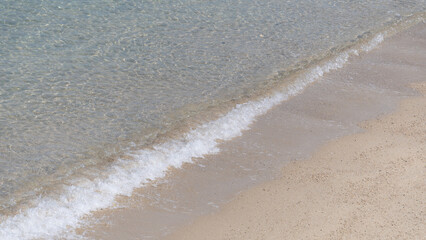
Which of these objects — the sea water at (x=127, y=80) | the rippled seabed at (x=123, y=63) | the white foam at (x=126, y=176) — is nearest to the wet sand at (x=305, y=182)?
the white foam at (x=126, y=176)

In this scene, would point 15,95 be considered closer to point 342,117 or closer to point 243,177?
point 243,177

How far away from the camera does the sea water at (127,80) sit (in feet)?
17.5

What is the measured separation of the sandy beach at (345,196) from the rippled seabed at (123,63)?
1.61 m

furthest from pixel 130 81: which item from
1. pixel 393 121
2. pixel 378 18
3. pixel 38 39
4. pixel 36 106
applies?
pixel 378 18

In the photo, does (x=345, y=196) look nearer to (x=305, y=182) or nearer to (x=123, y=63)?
(x=305, y=182)

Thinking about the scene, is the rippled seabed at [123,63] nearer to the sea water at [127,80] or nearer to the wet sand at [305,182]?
the sea water at [127,80]

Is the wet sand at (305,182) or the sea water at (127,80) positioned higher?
the sea water at (127,80)

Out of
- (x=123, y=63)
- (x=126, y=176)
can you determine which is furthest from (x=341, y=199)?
(x=123, y=63)

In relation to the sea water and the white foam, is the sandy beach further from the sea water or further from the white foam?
the sea water

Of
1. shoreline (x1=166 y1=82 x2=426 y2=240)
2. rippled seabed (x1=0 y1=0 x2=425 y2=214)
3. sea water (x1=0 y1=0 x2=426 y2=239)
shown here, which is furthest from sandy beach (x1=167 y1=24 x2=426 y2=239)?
rippled seabed (x1=0 y1=0 x2=425 y2=214)

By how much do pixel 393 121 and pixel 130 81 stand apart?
348cm

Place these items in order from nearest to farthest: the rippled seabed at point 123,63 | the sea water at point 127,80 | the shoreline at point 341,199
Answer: the shoreline at point 341,199 → the sea water at point 127,80 → the rippled seabed at point 123,63

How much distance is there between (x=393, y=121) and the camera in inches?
→ 266

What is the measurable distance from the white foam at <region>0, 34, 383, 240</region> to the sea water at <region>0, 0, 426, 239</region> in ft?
0.05
